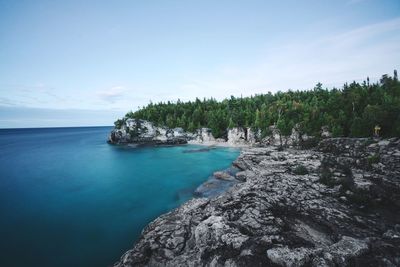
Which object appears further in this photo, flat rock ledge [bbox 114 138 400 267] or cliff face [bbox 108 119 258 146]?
cliff face [bbox 108 119 258 146]

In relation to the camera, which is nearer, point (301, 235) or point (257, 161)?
point (301, 235)

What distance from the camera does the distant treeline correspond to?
140 ft

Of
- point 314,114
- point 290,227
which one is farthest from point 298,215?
point 314,114

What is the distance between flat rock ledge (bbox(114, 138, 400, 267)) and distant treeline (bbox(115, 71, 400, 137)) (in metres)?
20.9

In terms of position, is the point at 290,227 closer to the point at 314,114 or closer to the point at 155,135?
the point at 314,114

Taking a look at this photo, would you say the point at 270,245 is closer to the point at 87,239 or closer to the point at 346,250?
the point at 346,250

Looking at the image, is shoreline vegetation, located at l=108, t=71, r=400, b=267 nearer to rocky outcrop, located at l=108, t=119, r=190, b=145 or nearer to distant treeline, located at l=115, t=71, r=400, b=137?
distant treeline, located at l=115, t=71, r=400, b=137

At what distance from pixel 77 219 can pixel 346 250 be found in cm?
2358

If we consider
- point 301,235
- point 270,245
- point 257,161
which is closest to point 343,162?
point 257,161

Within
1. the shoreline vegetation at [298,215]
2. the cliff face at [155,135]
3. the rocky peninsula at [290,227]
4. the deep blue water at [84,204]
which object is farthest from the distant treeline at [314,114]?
the deep blue water at [84,204]

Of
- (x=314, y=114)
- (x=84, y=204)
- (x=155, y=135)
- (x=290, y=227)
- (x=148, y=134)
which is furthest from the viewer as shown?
(x=155, y=135)

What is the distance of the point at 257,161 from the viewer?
38.7 meters

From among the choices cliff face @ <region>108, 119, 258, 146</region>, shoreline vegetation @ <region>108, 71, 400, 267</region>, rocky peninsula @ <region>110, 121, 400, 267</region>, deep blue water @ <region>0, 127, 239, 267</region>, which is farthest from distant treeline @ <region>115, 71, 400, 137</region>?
deep blue water @ <region>0, 127, 239, 267</region>

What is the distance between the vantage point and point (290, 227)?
14102 mm
